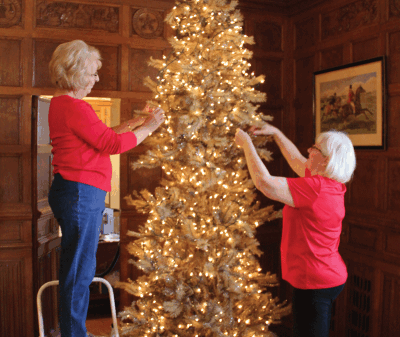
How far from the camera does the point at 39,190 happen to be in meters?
3.49

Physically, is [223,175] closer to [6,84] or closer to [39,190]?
[39,190]

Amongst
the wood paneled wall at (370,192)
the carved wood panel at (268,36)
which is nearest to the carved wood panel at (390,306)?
the wood paneled wall at (370,192)

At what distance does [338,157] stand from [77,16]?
2657mm

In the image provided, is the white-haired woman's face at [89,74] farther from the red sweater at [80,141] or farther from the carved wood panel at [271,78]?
the carved wood panel at [271,78]

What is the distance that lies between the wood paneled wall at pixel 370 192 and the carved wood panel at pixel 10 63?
264 cm

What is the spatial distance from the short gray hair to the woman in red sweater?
96cm

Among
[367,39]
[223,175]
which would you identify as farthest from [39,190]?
[367,39]

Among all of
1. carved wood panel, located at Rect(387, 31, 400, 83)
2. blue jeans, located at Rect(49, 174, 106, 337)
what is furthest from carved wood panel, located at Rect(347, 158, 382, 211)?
blue jeans, located at Rect(49, 174, 106, 337)

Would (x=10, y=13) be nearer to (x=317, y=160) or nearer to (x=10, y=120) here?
(x=10, y=120)

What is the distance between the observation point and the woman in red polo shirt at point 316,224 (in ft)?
6.15

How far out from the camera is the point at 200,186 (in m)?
2.41

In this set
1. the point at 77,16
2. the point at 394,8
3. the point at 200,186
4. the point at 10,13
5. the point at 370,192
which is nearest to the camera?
the point at 200,186

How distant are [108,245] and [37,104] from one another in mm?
2006

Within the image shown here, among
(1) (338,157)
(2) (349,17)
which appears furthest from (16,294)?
(2) (349,17)
